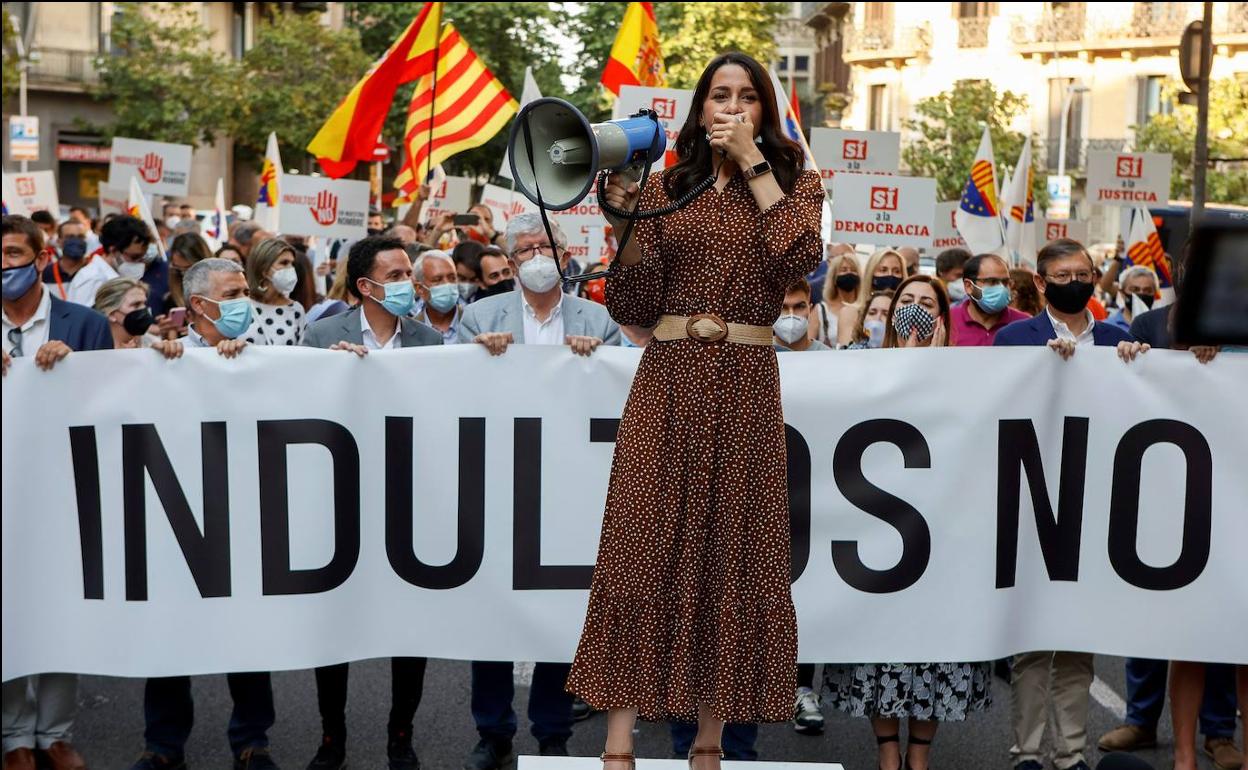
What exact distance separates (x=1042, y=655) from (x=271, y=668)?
2.76 m

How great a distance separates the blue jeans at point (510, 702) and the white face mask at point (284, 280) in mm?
2383

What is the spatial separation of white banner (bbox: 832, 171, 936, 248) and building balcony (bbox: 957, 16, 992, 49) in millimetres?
48122

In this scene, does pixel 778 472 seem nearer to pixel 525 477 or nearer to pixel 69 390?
pixel 525 477

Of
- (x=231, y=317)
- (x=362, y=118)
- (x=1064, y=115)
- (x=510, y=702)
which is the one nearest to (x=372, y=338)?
(x=231, y=317)

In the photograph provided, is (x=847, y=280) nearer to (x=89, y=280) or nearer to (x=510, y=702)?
(x=510, y=702)

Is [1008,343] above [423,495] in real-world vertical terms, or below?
above

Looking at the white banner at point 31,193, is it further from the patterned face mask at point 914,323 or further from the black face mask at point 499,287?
the patterned face mask at point 914,323

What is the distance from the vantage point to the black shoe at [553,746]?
5.94m

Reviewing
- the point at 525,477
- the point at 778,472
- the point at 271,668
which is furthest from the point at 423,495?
the point at 778,472

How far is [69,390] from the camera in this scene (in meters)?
5.47

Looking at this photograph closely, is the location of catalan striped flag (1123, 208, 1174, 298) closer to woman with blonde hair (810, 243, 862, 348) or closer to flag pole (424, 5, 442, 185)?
woman with blonde hair (810, 243, 862, 348)

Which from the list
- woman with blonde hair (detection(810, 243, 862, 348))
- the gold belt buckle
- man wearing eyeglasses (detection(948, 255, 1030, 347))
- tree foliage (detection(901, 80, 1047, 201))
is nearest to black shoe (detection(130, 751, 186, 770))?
the gold belt buckle

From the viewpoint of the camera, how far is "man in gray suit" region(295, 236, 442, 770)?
5.81 meters

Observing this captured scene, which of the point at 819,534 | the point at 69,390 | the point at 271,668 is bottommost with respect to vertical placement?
the point at 271,668
